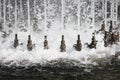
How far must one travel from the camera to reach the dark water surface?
15477mm

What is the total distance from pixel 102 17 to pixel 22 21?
6.51 m

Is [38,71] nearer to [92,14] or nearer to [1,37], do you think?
[1,37]

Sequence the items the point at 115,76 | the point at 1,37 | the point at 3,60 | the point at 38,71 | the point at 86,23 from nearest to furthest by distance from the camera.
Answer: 1. the point at 115,76
2. the point at 38,71
3. the point at 3,60
4. the point at 1,37
5. the point at 86,23

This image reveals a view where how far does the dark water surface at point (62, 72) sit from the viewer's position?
1548 cm

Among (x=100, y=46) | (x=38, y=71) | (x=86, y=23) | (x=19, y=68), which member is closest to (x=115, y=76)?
(x=38, y=71)

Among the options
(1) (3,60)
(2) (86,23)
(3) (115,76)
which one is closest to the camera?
(3) (115,76)

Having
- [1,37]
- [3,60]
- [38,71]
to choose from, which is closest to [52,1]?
[1,37]

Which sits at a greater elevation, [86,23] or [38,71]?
[86,23]

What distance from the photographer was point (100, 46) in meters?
21.7

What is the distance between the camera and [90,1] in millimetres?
26859

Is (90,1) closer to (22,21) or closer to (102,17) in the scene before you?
(102,17)

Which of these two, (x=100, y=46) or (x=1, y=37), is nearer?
(x=100, y=46)

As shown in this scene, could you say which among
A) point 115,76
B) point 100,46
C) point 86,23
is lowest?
point 115,76

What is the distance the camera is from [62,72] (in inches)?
645
